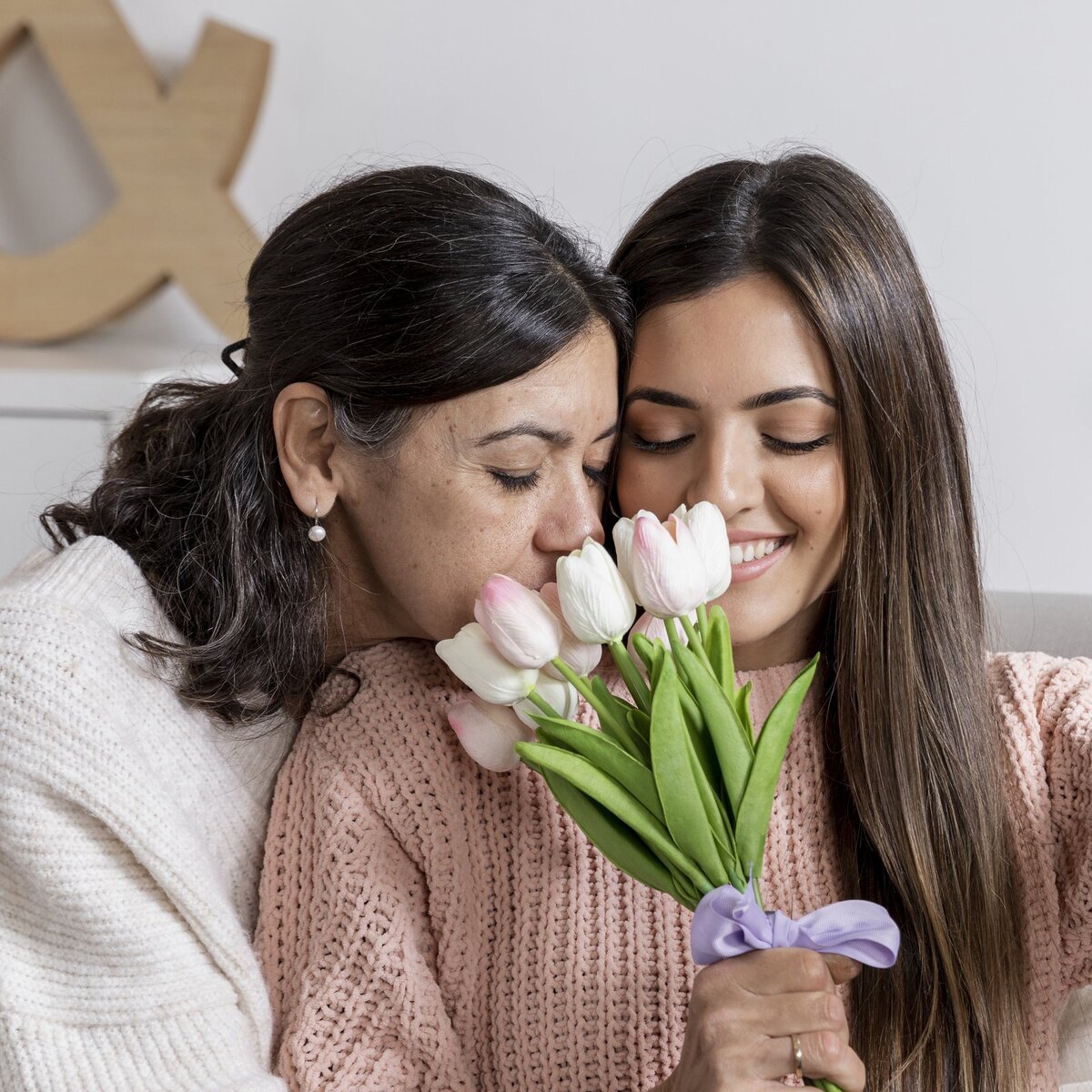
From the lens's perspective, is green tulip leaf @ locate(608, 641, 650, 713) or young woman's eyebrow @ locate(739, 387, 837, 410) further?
young woman's eyebrow @ locate(739, 387, 837, 410)

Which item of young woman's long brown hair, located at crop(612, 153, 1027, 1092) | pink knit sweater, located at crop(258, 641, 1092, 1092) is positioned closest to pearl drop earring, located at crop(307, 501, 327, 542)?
pink knit sweater, located at crop(258, 641, 1092, 1092)

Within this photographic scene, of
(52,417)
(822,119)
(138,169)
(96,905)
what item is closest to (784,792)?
(96,905)

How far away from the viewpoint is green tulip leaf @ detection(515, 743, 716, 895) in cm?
87

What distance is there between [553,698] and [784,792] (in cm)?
32

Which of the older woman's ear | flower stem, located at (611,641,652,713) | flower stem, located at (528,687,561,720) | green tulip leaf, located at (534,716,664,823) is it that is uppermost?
the older woman's ear

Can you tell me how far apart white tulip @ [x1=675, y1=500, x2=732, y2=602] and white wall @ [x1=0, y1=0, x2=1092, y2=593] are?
116 cm

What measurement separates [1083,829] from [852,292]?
0.49m

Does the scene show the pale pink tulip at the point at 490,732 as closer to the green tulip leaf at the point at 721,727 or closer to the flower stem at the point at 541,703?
the flower stem at the point at 541,703

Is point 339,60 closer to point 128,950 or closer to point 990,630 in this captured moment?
point 990,630

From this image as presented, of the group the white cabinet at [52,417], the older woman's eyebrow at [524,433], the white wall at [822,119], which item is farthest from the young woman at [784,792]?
the white cabinet at [52,417]

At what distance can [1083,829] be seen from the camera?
1.08 meters

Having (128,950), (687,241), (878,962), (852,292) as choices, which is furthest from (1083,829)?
(128,950)

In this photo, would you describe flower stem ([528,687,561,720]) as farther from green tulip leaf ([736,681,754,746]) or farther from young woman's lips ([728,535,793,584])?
young woman's lips ([728,535,793,584])

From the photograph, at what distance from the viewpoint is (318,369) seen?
114 cm
